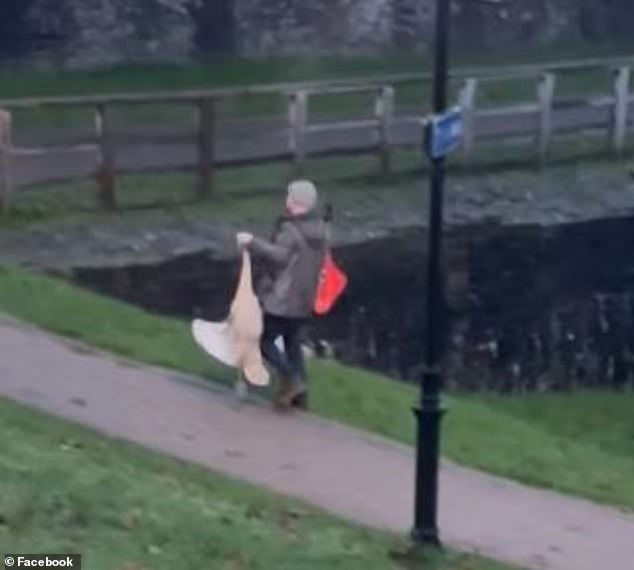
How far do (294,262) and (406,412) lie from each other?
1.53 meters

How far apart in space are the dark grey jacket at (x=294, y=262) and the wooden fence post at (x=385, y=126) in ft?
30.9

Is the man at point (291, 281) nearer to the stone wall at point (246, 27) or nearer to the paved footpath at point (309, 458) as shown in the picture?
the paved footpath at point (309, 458)

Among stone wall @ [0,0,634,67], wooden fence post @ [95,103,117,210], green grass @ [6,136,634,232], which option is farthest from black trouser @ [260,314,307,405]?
stone wall @ [0,0,634,67]

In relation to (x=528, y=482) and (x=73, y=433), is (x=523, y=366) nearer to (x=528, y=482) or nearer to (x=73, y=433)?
(x=528, y=482)

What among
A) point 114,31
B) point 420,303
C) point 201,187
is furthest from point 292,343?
point 114,31

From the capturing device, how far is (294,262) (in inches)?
595

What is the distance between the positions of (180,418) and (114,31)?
23.4 meters

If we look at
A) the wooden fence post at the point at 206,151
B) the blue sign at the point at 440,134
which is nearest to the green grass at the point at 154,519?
the blue sign at the point at 440,134

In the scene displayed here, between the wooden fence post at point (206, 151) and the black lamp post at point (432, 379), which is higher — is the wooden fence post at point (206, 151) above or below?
below

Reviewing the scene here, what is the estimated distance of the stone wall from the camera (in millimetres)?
37188

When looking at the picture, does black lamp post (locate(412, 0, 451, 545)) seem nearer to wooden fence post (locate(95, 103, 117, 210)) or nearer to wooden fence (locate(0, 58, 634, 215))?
wooden fence (locate(0, 58, 634, 215))

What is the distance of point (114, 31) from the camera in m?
37.9

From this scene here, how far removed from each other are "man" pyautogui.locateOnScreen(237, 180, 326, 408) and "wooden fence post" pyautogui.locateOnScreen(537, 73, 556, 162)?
1131 centimetres

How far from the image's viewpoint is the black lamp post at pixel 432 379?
40.0 feet
